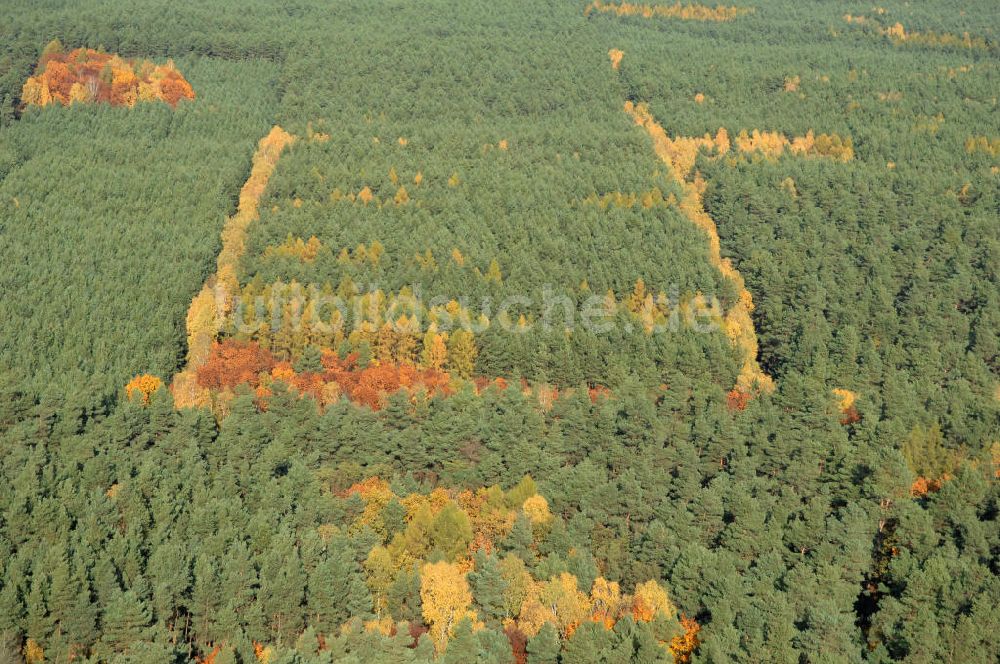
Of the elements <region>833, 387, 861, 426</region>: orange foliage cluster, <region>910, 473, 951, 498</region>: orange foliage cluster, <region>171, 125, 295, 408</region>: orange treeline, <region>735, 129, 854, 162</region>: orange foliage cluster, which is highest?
<region>910, 473, 951, 498</region>: orange foliage cluster

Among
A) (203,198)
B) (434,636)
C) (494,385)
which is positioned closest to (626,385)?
(494,385)

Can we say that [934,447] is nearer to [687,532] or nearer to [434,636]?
[687,532]

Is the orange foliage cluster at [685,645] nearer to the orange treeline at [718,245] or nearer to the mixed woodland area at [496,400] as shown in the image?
the mixed woodland area at [496,400]

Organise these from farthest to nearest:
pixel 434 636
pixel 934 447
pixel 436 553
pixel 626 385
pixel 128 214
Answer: pixel 128 214, pixel 626 385, pixel 934 447, pixel 436 553, pixel 434 636

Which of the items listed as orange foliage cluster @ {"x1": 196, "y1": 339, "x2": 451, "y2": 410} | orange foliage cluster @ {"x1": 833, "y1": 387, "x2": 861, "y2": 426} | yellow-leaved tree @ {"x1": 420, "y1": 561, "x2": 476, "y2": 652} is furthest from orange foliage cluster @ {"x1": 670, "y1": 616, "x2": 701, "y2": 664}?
orange foliage cluster @ {"x1": 196, "y1": 339, "x2": 451, "y2": 410}

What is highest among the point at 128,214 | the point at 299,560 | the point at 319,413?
the point at 299,560

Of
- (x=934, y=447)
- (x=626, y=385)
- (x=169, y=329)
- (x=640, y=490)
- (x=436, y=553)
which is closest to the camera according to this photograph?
(x=436, y=553)

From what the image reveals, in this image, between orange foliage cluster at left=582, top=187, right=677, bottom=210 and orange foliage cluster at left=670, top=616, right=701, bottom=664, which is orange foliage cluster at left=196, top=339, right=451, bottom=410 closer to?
orange foliage cluster at left=670, top=616, right=701, bottom=664
